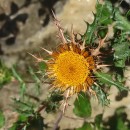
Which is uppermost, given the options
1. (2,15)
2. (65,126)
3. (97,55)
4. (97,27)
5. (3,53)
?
(2,15)

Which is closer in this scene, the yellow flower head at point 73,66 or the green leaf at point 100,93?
the yellow flower head at point 73,66

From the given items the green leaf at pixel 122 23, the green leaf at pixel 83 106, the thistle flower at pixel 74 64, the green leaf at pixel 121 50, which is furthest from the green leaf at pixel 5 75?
the green leaf at pixel 122 23

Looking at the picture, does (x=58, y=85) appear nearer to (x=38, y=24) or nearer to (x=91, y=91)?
(x=91, y=91)

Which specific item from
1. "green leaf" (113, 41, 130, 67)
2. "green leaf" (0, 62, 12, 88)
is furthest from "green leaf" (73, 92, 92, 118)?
"green leaf" (0, 62, 12, 88)

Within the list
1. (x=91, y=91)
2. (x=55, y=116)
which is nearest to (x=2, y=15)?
(x=55, y=116)

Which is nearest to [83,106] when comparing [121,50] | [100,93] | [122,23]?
[100,93]

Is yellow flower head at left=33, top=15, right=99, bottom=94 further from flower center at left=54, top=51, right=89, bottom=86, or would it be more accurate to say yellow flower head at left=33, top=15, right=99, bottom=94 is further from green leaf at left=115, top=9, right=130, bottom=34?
green leaf at left=115, top=9, right=130, bottom=34

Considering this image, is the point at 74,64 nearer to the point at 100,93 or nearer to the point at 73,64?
the point at 73,64

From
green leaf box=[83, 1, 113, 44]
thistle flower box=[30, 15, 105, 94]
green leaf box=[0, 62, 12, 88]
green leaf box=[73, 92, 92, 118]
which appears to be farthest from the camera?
green leaf box=[0, 62, 12, 88]

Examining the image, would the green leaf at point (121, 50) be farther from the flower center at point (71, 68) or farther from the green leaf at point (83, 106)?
the green leaf at point (83, 106)
